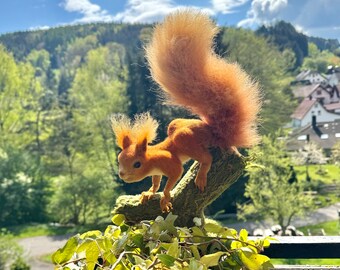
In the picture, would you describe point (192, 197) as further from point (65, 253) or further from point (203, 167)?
point (65, 253)

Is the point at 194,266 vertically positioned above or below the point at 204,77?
below

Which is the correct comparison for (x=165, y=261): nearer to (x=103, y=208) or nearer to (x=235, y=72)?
(x=235, y=72)

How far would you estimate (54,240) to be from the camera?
23.6ft

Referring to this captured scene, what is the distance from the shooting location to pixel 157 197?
2.27 ft

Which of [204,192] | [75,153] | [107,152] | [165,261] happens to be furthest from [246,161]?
[75,153]

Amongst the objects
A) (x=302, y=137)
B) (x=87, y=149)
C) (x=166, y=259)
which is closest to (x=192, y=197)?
(x=166, y=259)

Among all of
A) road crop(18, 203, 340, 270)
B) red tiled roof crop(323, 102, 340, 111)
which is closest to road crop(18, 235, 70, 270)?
road crop(18, 203, 340, 270)

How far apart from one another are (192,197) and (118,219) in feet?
0.40

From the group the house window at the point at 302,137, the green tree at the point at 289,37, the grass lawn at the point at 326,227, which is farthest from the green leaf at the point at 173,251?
the green tree at the point at 289,37

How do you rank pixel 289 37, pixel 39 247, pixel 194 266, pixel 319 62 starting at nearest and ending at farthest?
pixel 194 266 < pixel 39 247 < pixel 319 62 < pixel 289 37

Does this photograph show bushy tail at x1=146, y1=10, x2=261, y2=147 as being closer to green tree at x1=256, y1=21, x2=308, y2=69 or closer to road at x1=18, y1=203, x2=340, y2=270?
road at x1=18, y1=203, x2=340, y2=270

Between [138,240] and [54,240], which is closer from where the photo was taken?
[138,240]

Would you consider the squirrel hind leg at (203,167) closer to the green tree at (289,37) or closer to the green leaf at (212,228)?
the green leaf at (212,228)

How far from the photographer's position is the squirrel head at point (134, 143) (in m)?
0.66
